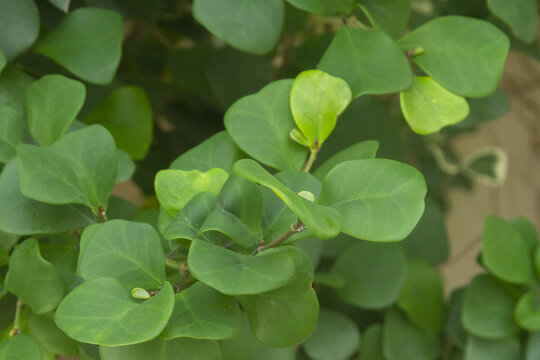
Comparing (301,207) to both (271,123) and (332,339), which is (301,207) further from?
(332,339)

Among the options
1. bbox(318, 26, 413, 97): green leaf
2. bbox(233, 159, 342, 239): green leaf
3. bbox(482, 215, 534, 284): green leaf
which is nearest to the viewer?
bbox(233, 159, 342, 239): green leaf

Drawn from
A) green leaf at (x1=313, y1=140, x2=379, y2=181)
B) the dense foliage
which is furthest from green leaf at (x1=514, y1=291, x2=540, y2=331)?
green leaf at (x1=313, y1=140, x2=379, y2=181)

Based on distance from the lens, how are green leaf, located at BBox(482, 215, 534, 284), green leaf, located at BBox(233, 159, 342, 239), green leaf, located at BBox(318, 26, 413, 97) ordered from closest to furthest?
1. green leaf, located at BBox(233, 159, 342, 239)
2. green leaf, located at BBox(318, 26, 413, 97)
3. green leaf, located at BBox(482, 215, 534, 284)

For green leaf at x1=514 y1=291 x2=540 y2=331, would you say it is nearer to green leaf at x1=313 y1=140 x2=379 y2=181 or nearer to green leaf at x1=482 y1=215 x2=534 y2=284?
green leaf at x1=482 y1=215 x2=534 y2=284

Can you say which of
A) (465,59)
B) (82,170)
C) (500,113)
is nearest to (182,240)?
(82,170)

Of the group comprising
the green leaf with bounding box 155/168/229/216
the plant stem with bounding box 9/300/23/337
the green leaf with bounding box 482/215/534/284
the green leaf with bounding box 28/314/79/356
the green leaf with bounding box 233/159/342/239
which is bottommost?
the green leaf with bounding box 482/215/534/284

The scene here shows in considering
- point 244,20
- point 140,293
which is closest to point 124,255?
point 140,293

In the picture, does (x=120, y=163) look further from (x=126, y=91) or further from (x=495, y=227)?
(x=495, y=227)

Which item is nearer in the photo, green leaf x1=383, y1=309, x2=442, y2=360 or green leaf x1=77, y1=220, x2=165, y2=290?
green leaf x1=77, y1=220, x2=165, y2=290
